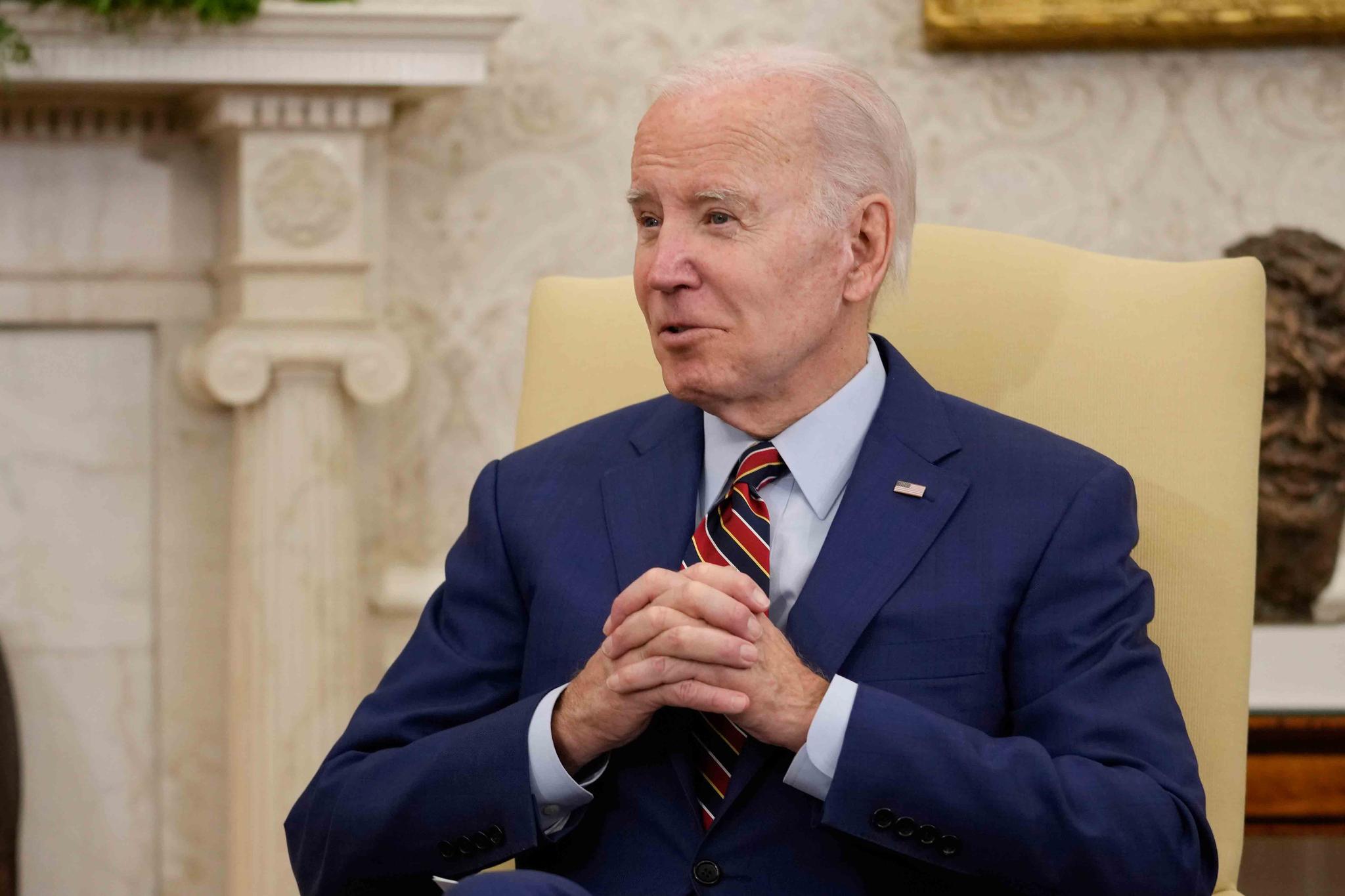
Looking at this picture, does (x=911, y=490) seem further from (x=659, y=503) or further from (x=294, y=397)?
(x=294, y=397)

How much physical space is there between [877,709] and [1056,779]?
157 mm

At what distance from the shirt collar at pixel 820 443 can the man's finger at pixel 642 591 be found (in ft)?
0.71

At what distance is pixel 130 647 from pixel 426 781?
1.57 metres

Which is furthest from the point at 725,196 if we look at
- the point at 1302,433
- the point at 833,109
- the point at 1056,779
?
the point at 1302,433

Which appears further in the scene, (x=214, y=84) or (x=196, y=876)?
(x=196, y=876)

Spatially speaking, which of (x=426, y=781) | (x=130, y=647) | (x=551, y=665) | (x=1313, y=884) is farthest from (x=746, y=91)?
(x=1313, y=884)

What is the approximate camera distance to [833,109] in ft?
4.97

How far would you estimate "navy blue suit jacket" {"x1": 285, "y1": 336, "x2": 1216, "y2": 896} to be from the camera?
4.27 ft

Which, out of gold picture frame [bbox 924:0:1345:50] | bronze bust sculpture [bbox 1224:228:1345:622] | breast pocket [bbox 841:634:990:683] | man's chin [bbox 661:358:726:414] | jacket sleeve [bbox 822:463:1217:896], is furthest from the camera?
gold picture frame [bbox 924:0:1345:50]

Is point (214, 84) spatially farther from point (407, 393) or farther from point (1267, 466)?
point (1267, 466)

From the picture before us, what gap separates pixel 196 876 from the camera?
2822 mm

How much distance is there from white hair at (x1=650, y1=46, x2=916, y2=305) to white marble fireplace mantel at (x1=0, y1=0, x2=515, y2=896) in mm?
1053

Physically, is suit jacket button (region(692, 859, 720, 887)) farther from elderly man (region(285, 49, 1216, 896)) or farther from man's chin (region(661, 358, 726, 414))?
man's chin (region(661, 358, 726, 414))

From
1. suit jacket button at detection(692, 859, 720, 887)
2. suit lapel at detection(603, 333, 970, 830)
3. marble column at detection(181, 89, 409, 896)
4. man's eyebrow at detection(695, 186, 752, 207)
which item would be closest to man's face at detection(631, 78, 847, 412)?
man's eyebrow at detection(695, 186, 752, 207)
